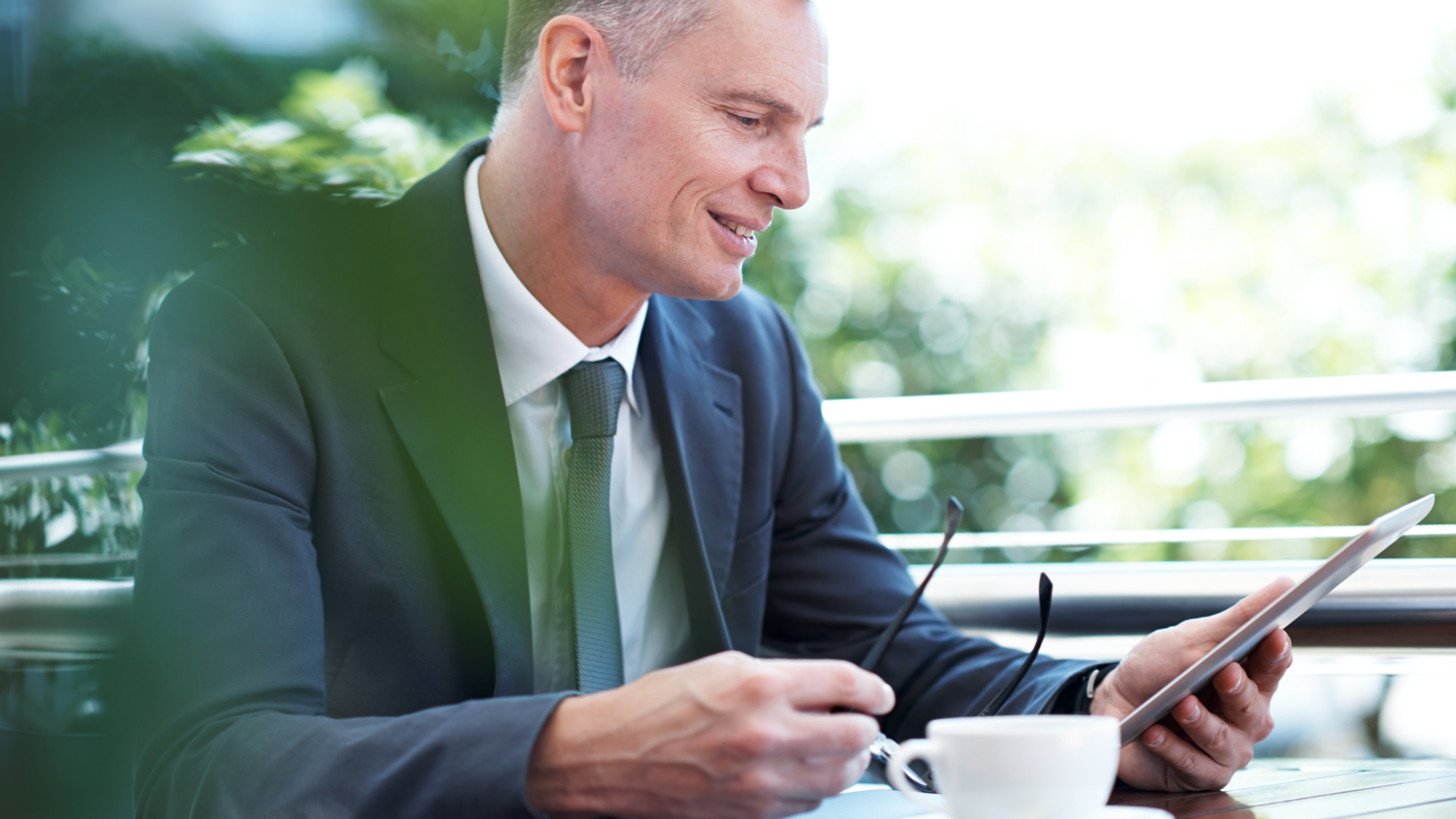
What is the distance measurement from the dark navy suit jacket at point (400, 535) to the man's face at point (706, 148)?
15 centimetres

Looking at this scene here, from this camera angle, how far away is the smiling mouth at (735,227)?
4.12 feet

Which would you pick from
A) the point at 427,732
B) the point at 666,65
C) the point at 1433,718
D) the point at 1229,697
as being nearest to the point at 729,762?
the point at 427,732

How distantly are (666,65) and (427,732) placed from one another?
725 millimetres

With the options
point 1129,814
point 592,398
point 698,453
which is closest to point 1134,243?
point 698,453

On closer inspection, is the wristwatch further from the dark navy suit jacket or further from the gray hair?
the gray hair

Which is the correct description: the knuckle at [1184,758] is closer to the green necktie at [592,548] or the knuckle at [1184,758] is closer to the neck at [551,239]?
the green necktie at [592,548]

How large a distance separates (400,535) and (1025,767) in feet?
2.19

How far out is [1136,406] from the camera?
5.36 ft

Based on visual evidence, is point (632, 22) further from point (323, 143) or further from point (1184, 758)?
point (1184, 758)

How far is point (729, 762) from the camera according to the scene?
711 mm

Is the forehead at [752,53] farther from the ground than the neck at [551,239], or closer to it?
farther from the ground

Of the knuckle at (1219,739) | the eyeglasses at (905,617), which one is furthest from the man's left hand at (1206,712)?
the eyeglasses at (905,617)

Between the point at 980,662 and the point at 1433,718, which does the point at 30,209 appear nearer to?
the point at 980,662

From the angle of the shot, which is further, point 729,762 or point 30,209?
point 30,209
